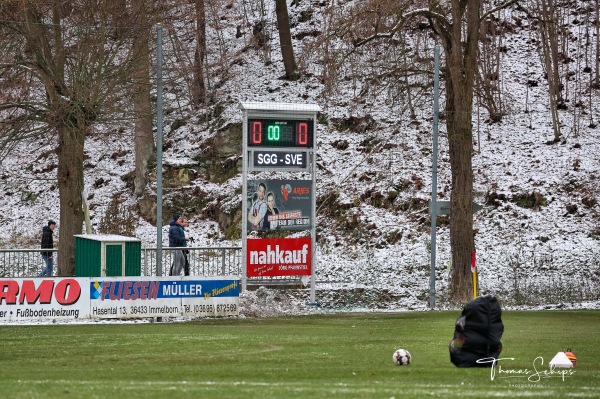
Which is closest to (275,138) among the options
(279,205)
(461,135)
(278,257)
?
(279,205)

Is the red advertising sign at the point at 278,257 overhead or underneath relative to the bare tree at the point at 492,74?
underneath

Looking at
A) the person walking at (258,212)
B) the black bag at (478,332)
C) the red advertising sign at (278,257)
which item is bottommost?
the black bag at (478,332)

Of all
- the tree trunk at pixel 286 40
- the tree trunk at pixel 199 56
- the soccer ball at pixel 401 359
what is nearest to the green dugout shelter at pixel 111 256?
the soccer ball at pixel 401 359

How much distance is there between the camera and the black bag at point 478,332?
12531 mm

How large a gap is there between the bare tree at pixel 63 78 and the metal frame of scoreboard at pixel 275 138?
163 inches

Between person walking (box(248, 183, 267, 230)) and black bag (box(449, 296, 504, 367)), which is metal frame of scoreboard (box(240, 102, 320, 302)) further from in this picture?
black bag (box(449, 296, 504, 367))

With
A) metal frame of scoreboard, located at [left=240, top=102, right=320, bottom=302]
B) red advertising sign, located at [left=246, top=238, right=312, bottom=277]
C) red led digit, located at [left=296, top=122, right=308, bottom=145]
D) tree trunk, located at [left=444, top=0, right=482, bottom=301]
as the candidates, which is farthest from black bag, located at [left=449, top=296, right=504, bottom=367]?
tree trunk, located at [left=444, top=0, right=482, bottom=301]

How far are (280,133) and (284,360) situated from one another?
13.0 meters

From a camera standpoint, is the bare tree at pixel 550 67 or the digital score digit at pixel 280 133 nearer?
the digital score digit at pixel 280 133

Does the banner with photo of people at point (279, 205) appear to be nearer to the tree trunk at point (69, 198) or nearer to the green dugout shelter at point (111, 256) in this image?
the green dugout shelter at point (111, 256)

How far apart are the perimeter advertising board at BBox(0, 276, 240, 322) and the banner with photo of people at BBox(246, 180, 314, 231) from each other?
2634mm

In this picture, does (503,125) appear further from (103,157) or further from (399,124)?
(103,157)

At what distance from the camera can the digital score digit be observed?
26.9 metres

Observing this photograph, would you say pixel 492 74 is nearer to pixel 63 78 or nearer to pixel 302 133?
pixel 302 133
